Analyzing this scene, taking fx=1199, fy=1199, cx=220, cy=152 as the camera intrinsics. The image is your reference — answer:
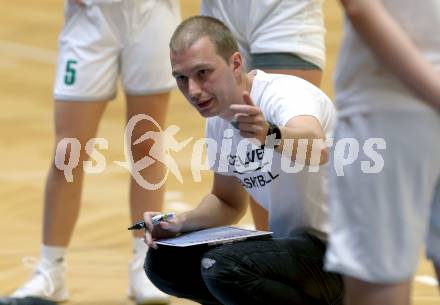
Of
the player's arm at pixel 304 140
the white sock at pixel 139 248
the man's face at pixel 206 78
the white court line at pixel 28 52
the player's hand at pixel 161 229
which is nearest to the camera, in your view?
the player's arm at pixel 304 140

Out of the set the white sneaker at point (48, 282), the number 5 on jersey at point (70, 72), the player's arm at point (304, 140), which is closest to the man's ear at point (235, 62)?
the player's arm at point (304, 140)

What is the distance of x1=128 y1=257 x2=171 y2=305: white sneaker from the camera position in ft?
13.3

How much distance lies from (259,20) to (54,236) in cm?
105

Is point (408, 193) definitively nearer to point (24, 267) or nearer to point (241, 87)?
point (241, 87)

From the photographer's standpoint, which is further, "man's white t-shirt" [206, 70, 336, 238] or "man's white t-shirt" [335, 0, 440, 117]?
"man's white t-shirt" [206, 70, 336, 238]

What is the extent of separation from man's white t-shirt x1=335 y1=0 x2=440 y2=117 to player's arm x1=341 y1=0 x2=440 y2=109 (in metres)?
0.03

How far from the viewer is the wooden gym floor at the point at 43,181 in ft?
14.1

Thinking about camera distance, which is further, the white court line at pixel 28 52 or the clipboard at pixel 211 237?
the white court line at pixel 28 52

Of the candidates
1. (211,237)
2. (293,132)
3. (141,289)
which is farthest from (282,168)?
(141,289)

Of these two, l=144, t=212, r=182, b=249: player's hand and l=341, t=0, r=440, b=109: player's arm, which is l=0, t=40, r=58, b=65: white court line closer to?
l=144, t=212, r=182, b=249: player's hand

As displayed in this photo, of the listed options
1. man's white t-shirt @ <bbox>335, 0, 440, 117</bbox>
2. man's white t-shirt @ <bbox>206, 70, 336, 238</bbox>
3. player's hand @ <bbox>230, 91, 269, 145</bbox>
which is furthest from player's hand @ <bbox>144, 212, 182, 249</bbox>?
man's white t-shirt @ <bbox>335, 0, 440, 117</bbox>

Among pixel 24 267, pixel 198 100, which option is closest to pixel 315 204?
pixel 198 100

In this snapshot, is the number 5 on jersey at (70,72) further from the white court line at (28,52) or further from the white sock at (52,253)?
the white court line at (28,52)

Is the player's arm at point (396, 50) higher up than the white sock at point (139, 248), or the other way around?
the player's arm at point (396, 50)
